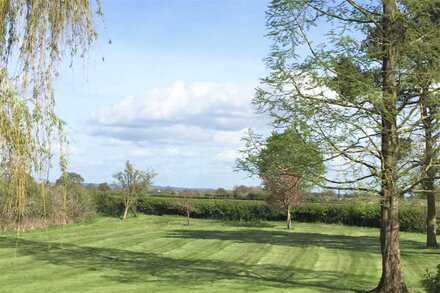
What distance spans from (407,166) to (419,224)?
24402 millimetres

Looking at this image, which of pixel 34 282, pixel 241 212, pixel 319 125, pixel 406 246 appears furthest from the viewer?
pixel 241 212

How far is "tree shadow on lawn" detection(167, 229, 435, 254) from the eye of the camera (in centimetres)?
2413

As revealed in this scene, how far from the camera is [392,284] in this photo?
1172 centimetres

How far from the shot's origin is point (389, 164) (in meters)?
11.2

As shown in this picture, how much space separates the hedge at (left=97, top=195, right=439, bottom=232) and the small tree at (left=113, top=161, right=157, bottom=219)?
219 cm

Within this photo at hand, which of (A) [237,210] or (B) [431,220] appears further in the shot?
(A) [237,210]

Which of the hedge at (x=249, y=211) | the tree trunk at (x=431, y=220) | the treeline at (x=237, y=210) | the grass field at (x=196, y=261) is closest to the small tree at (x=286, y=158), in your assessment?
the grass field at (x=196, y=261)

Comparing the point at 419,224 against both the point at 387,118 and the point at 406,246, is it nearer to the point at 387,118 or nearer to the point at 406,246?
the point at 406,246

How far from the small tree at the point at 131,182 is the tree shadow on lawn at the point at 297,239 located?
10.1 m

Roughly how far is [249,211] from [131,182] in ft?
33.5

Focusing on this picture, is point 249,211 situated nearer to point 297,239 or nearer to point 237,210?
point 237,210

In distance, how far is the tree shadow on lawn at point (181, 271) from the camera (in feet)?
45.0

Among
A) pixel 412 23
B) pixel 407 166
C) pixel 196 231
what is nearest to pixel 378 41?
pixel 412 23

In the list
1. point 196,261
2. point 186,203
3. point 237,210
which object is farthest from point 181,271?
point 237,210
